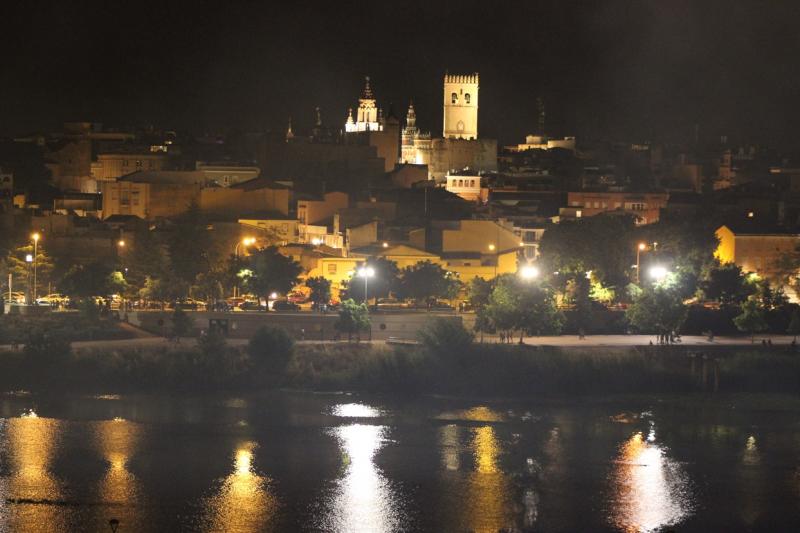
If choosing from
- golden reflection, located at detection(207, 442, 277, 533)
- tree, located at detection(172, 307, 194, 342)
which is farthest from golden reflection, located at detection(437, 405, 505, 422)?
tree, located at detection(172, 307, 194, 342)

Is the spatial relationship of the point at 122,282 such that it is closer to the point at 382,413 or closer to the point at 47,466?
the point at 382,413

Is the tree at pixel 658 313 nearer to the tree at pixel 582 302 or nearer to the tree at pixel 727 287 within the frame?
the tree at pixel 582 302

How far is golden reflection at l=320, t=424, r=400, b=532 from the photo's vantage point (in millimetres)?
13227

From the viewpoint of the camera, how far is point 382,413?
17.0 metres

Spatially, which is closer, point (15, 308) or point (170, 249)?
point (15, 308)

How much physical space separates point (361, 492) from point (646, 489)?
211 centimetres

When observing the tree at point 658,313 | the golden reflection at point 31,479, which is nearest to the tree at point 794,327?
the tree at point 658,313

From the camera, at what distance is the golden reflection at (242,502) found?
13.1 m

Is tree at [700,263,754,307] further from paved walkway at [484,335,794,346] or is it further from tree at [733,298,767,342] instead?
paved walkway at [484,335,794,346]

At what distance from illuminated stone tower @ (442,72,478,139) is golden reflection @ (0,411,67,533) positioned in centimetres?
2229

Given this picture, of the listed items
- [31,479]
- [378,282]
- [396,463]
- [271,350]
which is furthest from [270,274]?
[31,479]

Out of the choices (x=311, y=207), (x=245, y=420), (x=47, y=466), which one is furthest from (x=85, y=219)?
(x=47, y=466)

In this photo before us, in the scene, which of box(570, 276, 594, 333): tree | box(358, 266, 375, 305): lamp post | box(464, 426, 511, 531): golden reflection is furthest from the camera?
box(358, 266, 375, 305): lamp post

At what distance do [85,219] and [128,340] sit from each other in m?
8.72
